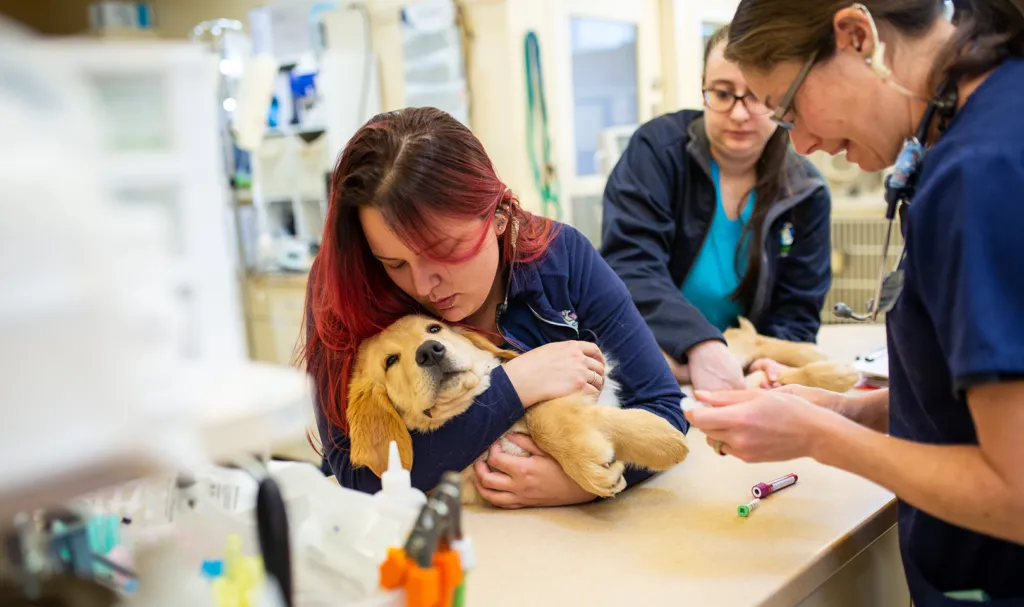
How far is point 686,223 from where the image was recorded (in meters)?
1.89

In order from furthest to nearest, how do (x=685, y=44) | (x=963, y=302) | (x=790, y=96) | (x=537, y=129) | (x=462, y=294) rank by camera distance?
1. (x=685, y=44)
2. (x=537, y=129)
3. (x=462, y=294)
4. (x=790, y=96)
5. (x=963, y=302)

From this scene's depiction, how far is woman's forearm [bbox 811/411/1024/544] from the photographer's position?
769 mm

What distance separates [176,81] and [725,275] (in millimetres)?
1653

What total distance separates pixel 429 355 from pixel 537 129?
95.8 inches

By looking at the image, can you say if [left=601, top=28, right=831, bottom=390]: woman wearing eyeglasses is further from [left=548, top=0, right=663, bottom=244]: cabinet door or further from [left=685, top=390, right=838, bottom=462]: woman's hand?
[left=548, top=0, right=663, bottom=244]: cabinet door

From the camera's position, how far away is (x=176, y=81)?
43 cm

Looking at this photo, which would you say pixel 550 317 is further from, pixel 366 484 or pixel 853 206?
pixel 853 206

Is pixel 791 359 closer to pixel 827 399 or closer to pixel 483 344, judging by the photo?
pixel 827 399

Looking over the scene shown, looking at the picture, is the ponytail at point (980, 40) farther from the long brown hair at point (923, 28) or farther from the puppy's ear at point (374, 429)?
the puppy's ear at point (374, 429)

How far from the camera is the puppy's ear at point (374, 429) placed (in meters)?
1.11

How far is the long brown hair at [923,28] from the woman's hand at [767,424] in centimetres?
38

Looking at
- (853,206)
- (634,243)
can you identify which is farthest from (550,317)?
(853,206)

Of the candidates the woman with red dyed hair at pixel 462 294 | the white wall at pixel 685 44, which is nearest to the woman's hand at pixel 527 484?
the woman with red dyed hair at pixel 462 294

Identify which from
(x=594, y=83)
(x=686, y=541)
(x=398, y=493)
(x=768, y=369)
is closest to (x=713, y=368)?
(x=768, y=369)
